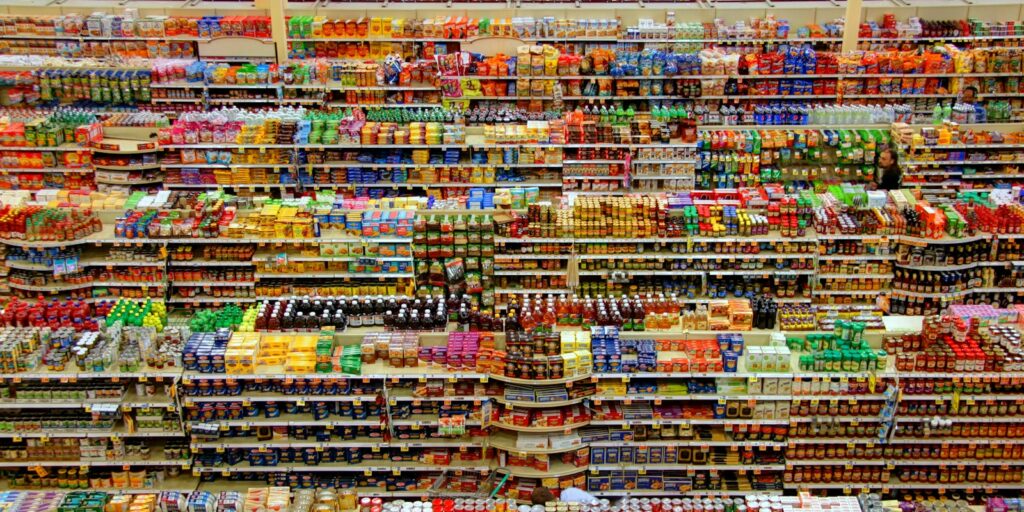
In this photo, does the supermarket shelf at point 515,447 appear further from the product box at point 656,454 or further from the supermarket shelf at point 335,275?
the supermarket shelf at point 335,275

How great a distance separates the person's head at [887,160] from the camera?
530 inches

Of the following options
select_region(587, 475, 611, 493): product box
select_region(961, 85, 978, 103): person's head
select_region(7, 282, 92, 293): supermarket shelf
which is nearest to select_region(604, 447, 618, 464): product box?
select_region(587, 475, 611, 493): product box

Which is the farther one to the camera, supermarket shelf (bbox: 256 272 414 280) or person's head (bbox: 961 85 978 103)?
person's head (bbox: 961 85 978 103)

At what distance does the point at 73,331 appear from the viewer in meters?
9.01

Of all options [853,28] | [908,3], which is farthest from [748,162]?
[908,3]

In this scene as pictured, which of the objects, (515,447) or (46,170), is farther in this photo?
(46,170)

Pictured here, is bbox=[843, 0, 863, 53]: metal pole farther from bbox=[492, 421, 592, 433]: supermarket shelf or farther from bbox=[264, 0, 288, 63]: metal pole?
bbox=[492, 421, 592, 433]: supermarket shelf

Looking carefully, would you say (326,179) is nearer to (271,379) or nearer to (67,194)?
(67,194)

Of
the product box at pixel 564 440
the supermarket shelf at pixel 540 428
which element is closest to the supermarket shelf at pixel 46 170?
the supermarket shelf at pixel 540 428

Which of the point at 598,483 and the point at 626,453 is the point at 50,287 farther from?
the point at 626,453

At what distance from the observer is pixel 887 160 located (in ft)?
44.2

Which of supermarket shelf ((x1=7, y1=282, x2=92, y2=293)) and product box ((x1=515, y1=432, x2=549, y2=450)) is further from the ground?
supermarket shelf ((x1=7, y1=282, x2=92, y2=293))

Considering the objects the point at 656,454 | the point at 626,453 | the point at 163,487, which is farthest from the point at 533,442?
the point at 163,487

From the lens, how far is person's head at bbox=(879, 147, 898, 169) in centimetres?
1346
